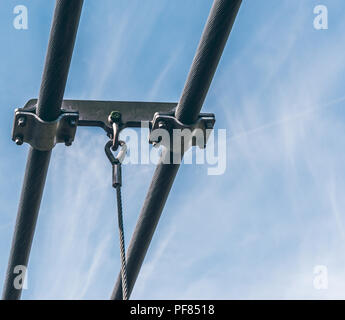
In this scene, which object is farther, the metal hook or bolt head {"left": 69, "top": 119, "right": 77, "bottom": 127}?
bolt head {"left": 69, "top": 119, "right": 77, "bottom": 127}

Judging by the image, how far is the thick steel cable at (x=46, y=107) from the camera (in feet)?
15.5

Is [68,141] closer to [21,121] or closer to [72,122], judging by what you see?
[72,122]

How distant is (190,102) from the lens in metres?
5.37

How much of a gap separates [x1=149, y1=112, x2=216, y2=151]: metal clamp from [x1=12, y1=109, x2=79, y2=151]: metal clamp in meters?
0.62

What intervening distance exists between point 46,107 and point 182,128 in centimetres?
105

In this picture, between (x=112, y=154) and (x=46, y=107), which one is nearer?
(x=112, y=154)

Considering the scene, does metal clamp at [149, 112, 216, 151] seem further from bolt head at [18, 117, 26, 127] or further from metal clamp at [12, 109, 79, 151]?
bolt head at [18, 117, 26, 127]

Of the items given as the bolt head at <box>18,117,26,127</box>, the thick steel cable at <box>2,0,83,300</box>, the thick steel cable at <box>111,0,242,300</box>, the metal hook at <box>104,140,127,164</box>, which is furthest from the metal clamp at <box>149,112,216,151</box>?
the bolt head at <box>18,117,26,127</box>

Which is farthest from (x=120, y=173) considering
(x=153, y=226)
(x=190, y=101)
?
(x=153, y=226)

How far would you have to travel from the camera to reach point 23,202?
620cm

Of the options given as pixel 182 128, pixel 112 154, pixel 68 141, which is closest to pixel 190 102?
pixel 182 128

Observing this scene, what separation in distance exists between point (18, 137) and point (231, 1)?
1.96 meters

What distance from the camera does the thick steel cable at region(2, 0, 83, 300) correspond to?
4.73m
